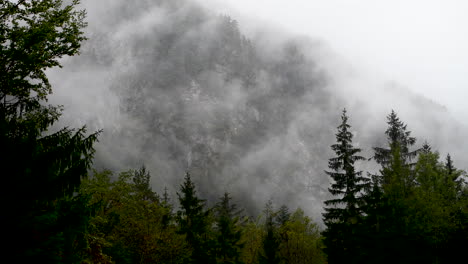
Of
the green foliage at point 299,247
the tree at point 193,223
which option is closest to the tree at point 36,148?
the tree at point 193,223

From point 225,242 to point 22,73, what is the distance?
27.3 m

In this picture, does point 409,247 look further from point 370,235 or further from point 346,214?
point 346,214

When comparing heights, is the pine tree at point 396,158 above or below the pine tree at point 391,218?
above

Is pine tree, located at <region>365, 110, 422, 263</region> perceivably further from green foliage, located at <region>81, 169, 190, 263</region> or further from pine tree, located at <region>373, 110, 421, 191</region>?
green foliage, located at <region>81, 169, 190, 263</region>

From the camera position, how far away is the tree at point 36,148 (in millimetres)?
7531

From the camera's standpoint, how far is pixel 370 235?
72.6ft

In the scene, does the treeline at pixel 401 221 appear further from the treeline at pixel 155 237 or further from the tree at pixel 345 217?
the treeline at pixel 155 237

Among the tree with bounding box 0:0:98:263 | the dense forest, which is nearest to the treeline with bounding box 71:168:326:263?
the dense forest

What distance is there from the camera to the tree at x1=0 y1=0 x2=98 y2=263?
753 centimetres

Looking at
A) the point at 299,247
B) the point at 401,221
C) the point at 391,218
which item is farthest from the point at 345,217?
the point at 299,247

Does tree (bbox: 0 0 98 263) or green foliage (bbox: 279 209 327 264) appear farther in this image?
green foliage (bbox: 279 209 327 264)

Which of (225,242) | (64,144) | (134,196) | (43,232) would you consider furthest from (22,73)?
(225,242)

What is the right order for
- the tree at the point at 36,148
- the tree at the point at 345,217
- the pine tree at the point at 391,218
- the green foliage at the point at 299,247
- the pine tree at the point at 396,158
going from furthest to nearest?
the green foliage at the point at 299,247
the pine tree at the point at 396,158
the tree at the point at 345,217
the pine tree at the point at 391,218
the tree at the point at 36,148

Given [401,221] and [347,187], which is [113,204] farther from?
[401,221]
